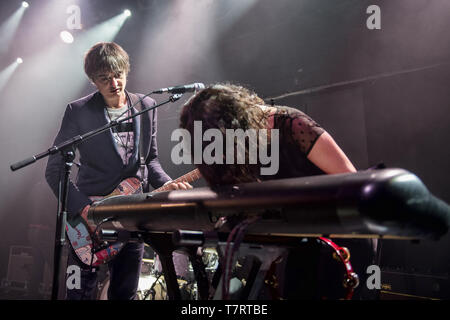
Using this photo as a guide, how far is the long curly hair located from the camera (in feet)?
4.11

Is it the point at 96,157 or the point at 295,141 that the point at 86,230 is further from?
the point at 295,141

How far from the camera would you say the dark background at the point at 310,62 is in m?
4.27

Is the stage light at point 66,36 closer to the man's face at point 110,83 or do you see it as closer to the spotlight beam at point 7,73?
the spotlight beam at point 7,73

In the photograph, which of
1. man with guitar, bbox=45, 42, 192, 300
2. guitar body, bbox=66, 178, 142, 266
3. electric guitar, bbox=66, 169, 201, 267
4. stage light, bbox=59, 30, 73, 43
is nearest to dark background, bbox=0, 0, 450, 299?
stage light, bbox=59, 30, 73, 43

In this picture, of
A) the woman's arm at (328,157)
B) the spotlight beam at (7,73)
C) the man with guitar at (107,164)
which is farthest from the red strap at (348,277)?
the spotlight beam at (7,73)

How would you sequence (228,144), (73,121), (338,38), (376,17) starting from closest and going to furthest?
(228,144) < (73,121) < (376,17) < (338,38)

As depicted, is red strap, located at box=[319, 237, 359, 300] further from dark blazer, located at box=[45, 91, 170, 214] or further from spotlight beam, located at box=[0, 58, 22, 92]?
spotlight beam, located at box=[0, 58, 22, 92]

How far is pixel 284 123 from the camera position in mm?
1386

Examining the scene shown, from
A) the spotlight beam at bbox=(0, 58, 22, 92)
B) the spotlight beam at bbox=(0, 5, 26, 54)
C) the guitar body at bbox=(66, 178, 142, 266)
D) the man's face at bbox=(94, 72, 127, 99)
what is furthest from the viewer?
the spotlight beam at bbox=(0, 58, 22, 92)

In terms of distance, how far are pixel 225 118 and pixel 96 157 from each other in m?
1.63
